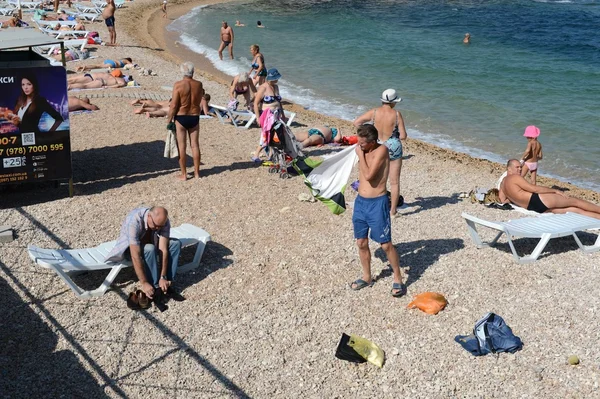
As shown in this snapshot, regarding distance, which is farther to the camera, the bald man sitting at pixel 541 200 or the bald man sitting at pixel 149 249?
the bald man sitting at pixel 541 200

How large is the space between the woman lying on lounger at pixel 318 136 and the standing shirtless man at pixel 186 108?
8.85 feet

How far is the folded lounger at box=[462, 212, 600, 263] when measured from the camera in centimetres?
682

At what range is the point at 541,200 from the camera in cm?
796

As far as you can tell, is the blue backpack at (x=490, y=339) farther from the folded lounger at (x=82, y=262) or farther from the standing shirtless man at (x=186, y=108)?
the standing shirtless man at (x=186, y=108)

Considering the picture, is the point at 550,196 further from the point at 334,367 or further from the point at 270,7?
the point at 270,7

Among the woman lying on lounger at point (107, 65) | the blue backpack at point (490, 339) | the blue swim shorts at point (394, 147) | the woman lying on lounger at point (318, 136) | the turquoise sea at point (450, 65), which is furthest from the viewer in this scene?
the woman lying on lounger at point (107, 65)

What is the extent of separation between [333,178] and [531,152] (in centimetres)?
333

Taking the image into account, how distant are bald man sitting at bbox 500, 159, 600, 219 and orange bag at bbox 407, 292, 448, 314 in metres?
2.59

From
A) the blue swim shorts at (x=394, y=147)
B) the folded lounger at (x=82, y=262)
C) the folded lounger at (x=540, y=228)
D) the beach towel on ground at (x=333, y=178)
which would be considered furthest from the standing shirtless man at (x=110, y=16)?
the folded lounger at (x=540, y=228)

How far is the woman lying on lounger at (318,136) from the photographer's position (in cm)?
1134

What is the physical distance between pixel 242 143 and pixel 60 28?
14.0 m

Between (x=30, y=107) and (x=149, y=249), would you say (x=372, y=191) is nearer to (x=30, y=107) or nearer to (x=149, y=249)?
(x=149, y=249)

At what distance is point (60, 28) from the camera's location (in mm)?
22484

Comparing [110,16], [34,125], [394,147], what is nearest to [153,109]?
[34,125]
